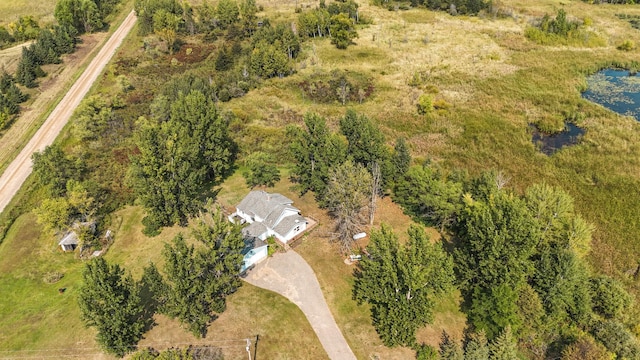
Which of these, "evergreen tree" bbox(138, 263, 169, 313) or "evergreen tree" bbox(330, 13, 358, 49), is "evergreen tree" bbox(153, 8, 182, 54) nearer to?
"evergreen tree" bbox(330, 13, 358, 49)

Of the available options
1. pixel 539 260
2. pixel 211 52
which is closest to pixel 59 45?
pixel 211 52

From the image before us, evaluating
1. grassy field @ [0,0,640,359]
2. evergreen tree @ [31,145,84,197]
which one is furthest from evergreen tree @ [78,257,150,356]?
evergreen tree @ [31,145,84,197]

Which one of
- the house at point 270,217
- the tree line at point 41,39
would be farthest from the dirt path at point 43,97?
the house at point 270,217

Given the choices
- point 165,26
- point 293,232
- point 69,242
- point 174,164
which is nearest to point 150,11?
point 165,26

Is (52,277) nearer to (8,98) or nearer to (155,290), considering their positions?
(155,290)

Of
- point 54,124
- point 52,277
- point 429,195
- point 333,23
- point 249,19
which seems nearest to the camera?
point 52,277

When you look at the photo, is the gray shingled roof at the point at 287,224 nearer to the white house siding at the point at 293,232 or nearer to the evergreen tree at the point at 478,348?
the white house siding at the point at 293,232
